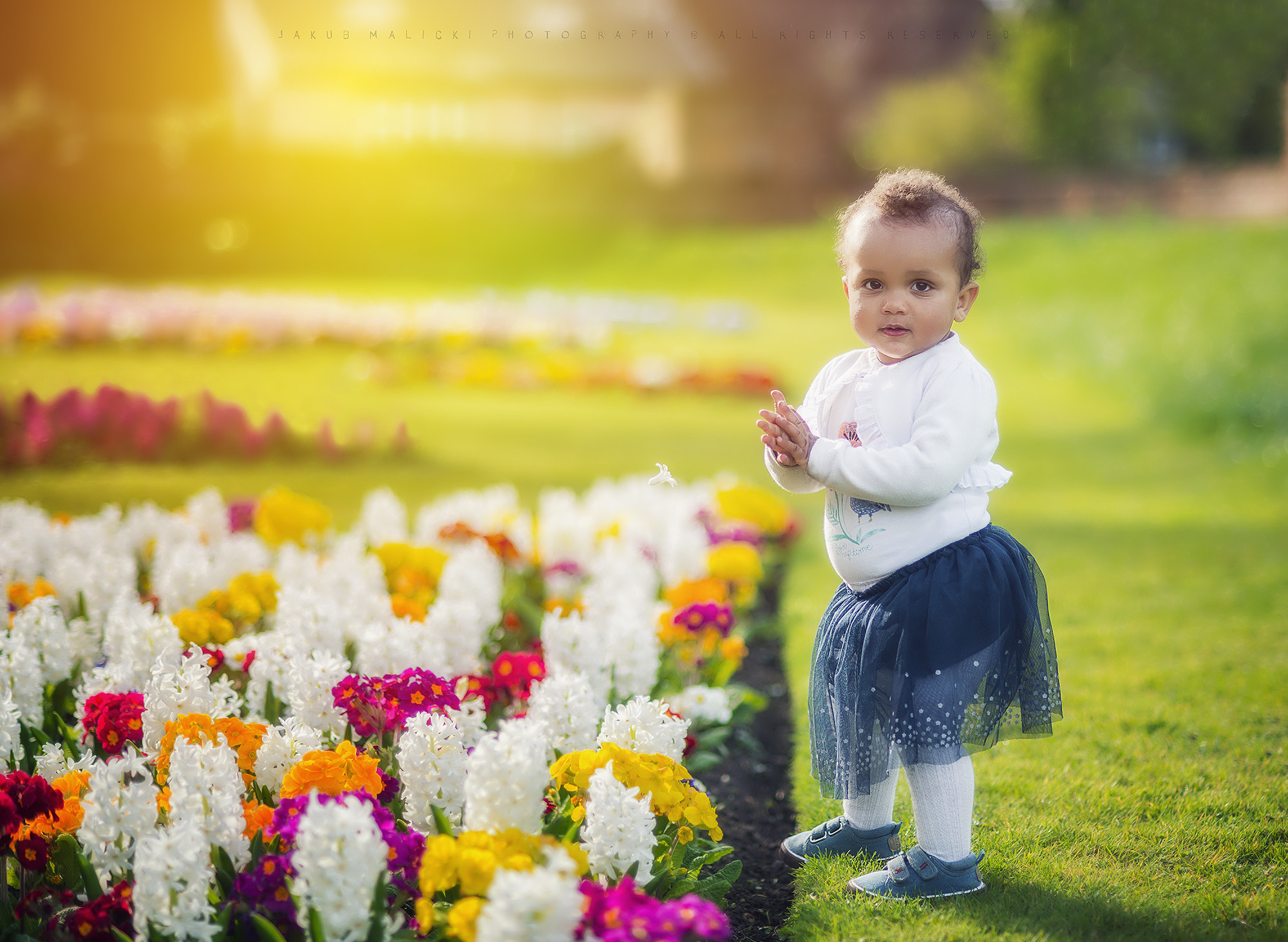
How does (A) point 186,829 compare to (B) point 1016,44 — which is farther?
(B) point 1016,44

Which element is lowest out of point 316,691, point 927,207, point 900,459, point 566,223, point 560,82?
point 316,691

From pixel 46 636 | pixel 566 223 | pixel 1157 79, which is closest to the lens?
pixel 46 636

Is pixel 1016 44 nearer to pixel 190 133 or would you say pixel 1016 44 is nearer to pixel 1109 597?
pixel 190 133

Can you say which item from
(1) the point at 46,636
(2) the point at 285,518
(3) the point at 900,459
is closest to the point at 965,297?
(3) the point at 900,459

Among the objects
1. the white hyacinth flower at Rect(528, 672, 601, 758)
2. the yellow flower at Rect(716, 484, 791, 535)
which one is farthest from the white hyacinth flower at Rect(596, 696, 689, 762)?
the yellow flower at Rect(716, 484, 791, 535)

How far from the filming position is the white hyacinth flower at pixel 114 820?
2.10 m

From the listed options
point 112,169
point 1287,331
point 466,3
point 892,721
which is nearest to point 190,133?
point 112,169

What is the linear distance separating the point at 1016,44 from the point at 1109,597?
88.6 ft

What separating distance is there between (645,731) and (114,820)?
1.03m

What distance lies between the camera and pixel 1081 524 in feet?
21.0

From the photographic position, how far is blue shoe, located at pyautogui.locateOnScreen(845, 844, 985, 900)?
8.27ft

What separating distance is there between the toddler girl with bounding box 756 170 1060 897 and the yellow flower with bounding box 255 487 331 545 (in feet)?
7.44

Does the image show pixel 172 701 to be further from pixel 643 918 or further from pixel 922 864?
pixel 922 864

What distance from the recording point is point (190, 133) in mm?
23703
